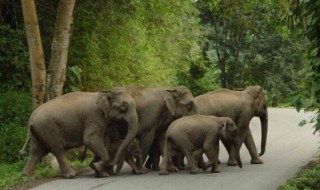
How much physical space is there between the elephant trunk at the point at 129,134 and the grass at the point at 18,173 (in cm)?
132

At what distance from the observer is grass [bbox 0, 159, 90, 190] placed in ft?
38.8

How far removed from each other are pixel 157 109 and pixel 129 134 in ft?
4.18

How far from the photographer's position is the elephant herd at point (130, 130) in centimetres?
1248

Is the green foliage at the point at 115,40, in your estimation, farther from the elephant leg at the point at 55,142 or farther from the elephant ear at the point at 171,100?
the elephant leg at the point at 55,142

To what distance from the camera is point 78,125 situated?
12.6 m

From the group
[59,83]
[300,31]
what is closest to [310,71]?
[300,31]

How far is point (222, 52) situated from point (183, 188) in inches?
1089

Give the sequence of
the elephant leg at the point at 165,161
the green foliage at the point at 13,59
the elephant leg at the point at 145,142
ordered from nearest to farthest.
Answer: the elephant leg at the point at 165,161, the elephant leg at the point at 145,142, the green foliage at the point at 13,59

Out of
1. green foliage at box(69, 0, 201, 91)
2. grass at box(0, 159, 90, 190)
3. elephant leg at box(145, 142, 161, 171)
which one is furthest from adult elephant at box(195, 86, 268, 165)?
green foliage at box(69, 0, 201, 91)

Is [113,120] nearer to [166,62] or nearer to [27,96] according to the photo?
[27,96]

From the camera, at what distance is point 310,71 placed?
27.3 feet

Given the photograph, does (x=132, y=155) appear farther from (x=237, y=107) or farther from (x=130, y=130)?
(x=237, y=107)

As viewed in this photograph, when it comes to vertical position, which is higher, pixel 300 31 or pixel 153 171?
pixel 300 31

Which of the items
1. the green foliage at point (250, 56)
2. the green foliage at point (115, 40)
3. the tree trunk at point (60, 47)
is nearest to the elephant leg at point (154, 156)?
the tree trunk at point (60, 47)
